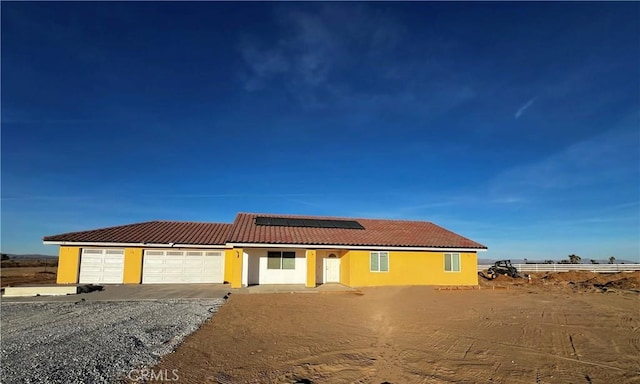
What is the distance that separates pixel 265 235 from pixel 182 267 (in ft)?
17.4

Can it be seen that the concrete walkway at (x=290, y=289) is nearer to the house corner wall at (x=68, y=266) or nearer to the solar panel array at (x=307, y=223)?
the solar panel array at (x=307, y=223)

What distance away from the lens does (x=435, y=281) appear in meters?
20.6

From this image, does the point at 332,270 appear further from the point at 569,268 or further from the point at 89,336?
the point at 569,268

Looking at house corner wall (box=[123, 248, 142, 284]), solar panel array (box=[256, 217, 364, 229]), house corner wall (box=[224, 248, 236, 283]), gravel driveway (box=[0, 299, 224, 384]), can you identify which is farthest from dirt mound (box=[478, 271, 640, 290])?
house corner wall (box=[123, 248, 142, 284])

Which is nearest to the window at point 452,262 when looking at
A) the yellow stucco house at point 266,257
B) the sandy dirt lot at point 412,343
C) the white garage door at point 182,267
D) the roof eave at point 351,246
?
the yellow stucco house at point 266,257

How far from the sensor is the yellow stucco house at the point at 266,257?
19609mm

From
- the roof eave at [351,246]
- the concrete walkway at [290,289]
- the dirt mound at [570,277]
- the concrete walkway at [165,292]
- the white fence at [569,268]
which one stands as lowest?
the concrete walkway at [165,292]

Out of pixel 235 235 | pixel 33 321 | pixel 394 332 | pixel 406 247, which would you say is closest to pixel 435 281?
pixel 406 247

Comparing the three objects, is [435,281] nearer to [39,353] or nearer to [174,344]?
[174,344]

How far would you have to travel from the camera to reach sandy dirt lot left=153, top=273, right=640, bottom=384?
5.98 m

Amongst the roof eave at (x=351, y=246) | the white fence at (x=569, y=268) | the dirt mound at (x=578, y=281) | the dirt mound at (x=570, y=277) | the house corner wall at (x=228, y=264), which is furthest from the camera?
the white fence at (x=569, y=268)

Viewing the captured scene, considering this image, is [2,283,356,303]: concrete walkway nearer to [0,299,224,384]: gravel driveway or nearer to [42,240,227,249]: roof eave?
[0,299,224,384]: gravel driveway

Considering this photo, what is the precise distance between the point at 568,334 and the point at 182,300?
12.6 m

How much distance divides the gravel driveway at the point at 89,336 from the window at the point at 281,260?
264 inches
